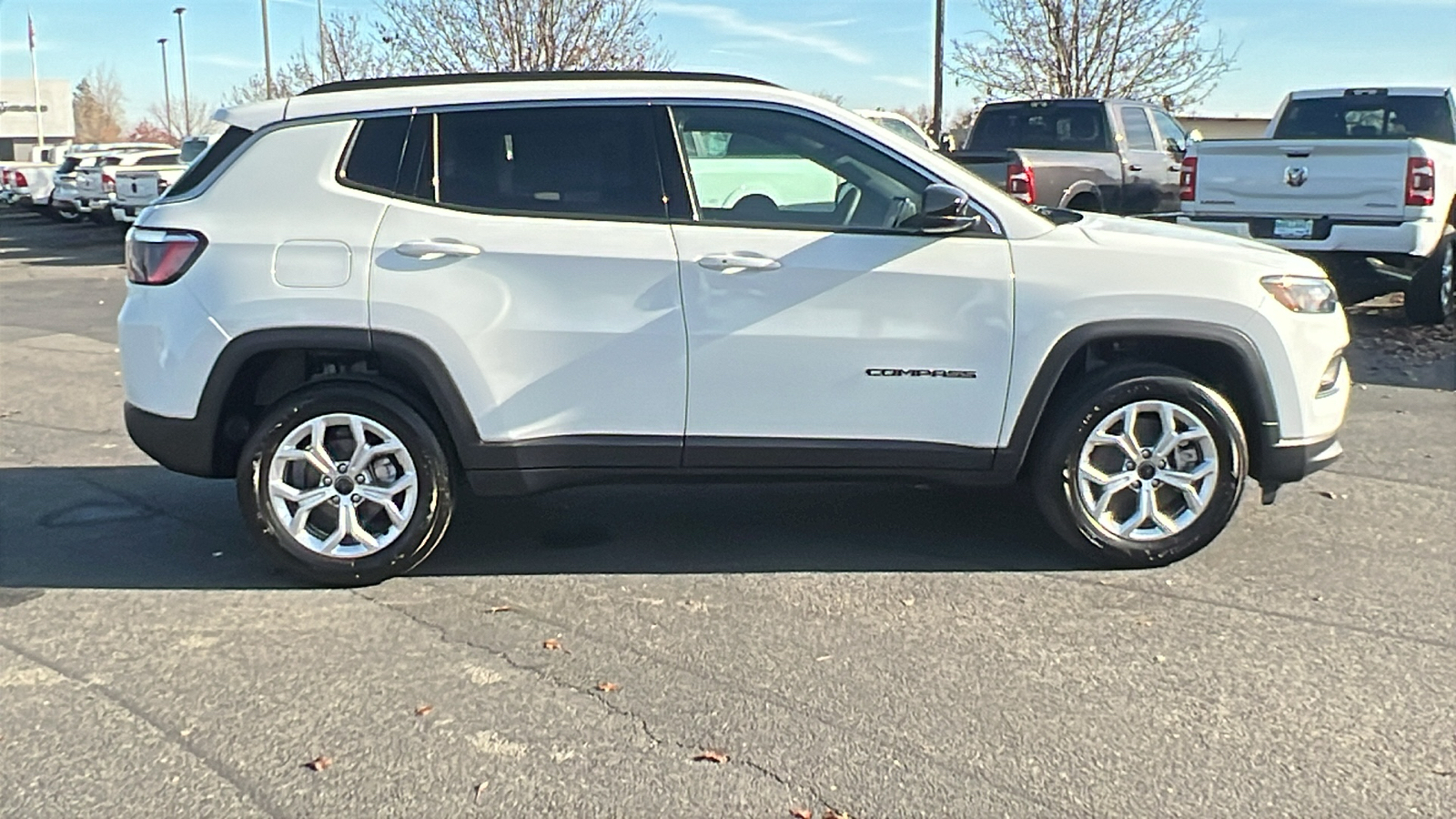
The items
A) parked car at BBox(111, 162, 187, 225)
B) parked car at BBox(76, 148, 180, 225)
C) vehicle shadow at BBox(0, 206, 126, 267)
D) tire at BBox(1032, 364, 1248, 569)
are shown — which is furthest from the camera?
parked car at BBox(76, 148, 180, 225)

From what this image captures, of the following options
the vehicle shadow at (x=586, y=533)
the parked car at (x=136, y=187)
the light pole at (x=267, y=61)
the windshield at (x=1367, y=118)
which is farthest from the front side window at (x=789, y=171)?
the light pole at (x=267, y=61)

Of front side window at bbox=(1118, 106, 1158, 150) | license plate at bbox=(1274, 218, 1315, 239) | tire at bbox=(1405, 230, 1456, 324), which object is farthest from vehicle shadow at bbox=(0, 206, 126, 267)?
tire at bbox=(1405, 230, 1456, 324)

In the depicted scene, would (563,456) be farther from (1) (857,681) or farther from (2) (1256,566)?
(2) (1256,566)

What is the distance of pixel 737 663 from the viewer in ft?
13.5

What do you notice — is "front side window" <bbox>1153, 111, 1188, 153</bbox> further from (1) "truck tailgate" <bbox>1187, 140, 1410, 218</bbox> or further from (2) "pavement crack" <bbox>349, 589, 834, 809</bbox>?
(2) "pavement crack" <bbox>349, 589, 834, 809</bbox>

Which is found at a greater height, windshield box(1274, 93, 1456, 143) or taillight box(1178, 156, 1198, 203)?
windshield box(1274, 93, 1456, 143)

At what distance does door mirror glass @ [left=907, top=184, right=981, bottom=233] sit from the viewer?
15.1 feet

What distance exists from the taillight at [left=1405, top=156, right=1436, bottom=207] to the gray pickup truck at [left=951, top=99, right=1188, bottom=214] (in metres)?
2.95

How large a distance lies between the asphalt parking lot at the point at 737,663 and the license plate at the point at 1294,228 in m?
4.49

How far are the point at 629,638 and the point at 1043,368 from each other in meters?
1.77

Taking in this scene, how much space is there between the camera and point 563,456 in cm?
482

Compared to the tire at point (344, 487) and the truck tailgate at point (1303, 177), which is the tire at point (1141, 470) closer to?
the tire at point (344, 487)

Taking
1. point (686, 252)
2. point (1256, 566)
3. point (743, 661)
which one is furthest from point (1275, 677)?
point (686, 252)

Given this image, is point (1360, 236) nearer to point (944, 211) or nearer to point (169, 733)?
point (944, 211)
